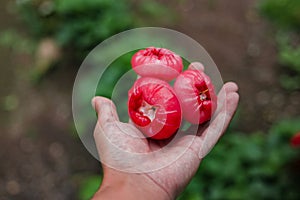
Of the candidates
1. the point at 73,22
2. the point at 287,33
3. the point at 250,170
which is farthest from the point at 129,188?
the point at 287,33

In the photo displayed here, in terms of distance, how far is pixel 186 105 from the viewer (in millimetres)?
1676

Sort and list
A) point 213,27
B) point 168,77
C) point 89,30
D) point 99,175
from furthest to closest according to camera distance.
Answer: point 213,27, point 89,30, point 99,175, point 168,77

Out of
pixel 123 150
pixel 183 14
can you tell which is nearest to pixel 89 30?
pixel 183 14

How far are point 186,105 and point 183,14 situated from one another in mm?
1996

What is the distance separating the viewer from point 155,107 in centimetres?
164

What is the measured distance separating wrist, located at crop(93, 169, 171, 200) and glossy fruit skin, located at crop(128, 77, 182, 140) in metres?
0.17

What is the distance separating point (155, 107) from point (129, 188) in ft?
0.96

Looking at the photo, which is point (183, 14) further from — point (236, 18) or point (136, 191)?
point (136, 191)

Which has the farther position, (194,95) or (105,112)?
(105,112)

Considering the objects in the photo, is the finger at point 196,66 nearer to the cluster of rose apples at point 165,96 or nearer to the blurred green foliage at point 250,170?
the cluster of rose apples at point 165,96

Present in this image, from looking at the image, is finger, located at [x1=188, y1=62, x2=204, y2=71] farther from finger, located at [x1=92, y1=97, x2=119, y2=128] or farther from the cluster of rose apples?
finger, located at [x1=92, y1=97, x2=119, y2=128]

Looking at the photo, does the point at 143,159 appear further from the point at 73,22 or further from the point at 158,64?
the point at 73,22

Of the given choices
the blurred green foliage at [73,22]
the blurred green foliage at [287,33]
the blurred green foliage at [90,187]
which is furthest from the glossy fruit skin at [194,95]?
the blurred green foliage at [287,33]

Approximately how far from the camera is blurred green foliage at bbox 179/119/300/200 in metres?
2.42
